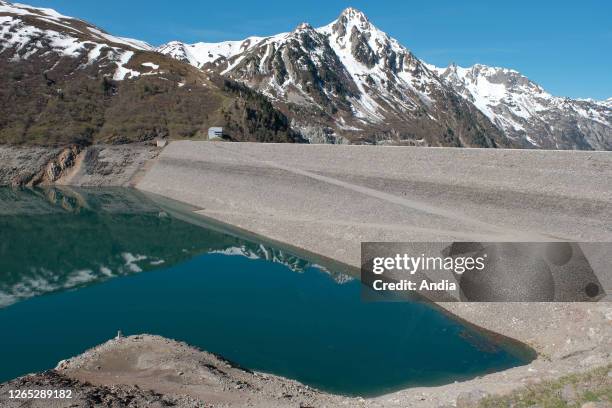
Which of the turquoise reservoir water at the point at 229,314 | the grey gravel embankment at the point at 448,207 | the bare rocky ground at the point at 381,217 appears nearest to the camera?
the bare rocky ground at the point at 381,217

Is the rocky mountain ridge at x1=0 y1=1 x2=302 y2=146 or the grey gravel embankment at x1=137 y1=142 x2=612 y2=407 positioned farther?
the rocky mountain ridge at x1=0 y1=1 x2=302 y2=146

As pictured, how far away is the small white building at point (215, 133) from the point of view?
3046 inches

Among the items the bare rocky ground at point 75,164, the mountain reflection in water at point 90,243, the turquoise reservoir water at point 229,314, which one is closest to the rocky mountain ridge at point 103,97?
the bare rocky ground at point 75,164

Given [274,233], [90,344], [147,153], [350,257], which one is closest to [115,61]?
[147,153]

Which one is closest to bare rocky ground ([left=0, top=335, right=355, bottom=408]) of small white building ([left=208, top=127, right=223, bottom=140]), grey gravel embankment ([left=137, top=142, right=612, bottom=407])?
grey gravel embankment ([left=137, top=142, right=612, bottom=407])

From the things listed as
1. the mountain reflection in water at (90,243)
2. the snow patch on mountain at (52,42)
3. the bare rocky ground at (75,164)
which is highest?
the snow patch on mountain at (52,42)

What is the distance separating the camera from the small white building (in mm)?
77375

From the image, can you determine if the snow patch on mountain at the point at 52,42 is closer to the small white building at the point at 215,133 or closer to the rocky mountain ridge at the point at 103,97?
the rocky mountain ridge at the point at 103,97

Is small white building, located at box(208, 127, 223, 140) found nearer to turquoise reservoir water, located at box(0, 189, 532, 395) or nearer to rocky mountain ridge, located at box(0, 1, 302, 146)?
rocky mountain ridge, located at box(0, 1, 302, 146)

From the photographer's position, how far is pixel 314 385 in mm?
19516

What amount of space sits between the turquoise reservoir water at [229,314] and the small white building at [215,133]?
3288 cm

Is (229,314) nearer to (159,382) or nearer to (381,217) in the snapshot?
(159,382)

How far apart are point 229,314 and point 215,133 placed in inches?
2127

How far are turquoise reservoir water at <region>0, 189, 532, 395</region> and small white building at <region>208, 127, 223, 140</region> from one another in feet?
108
